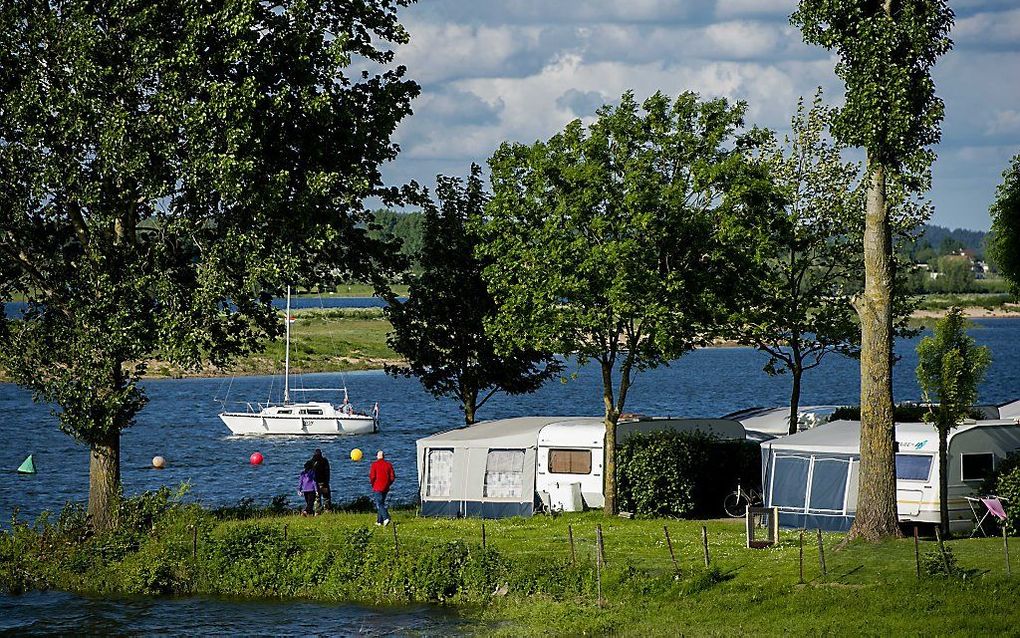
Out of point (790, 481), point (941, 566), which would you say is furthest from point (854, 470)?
point (941, 566)

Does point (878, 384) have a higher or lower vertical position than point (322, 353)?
lower

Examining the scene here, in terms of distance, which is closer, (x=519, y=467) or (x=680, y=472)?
(x=680, y=472)

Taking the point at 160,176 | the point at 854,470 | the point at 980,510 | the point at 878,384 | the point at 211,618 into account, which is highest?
the point at 160,176

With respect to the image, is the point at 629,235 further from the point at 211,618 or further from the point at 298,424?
the point at 298,424

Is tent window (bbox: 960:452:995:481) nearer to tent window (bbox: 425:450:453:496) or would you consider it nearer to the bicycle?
the bicycle

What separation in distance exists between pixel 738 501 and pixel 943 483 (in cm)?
688

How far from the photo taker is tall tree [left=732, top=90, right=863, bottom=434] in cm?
4044

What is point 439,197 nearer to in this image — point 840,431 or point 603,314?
point 603,314

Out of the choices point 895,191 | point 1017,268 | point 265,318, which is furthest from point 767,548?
point 1017,268

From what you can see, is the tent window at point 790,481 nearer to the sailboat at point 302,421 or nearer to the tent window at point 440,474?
the tent window at point 440,474

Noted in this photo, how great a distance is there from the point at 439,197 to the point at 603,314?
12.0 metres

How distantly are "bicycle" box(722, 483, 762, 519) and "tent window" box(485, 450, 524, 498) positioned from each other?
5829 mm

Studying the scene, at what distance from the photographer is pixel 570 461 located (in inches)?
1441

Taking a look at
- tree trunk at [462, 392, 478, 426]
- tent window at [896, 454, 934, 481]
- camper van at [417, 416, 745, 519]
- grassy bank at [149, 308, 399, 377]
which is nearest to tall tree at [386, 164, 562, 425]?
tree trunk at [462, 392, 478, 426]
